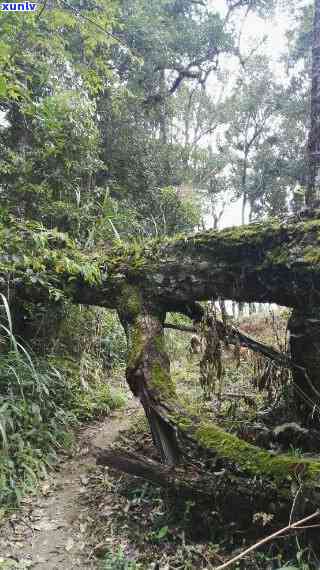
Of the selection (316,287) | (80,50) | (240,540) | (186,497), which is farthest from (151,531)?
(80,50)

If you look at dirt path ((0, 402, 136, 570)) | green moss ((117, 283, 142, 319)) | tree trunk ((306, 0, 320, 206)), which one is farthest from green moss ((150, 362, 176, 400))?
tree trunk ((306, 0, 320, 206))

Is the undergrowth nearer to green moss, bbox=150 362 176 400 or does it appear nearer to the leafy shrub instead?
the leafy shrub

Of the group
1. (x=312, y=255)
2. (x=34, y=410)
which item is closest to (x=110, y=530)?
(x=34, y=410)

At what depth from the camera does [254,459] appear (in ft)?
9.50

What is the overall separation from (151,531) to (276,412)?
1.72 metres

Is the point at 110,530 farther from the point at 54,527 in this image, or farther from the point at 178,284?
the point at 178,284

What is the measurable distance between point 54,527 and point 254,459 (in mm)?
1945

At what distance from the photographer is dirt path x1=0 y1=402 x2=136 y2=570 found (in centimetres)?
307

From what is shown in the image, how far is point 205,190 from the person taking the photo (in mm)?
22734

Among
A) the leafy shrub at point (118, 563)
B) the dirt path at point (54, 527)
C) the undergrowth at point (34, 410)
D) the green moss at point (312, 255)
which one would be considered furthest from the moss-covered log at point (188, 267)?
the leafy shrub at point (118, 563)

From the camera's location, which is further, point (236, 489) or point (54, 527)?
point (54, 527)

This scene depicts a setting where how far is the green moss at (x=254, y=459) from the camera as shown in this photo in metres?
2.68

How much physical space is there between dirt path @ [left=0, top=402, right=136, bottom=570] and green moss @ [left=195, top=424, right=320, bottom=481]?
1.17 metres

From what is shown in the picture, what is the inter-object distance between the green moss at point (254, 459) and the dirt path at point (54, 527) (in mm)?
1172
